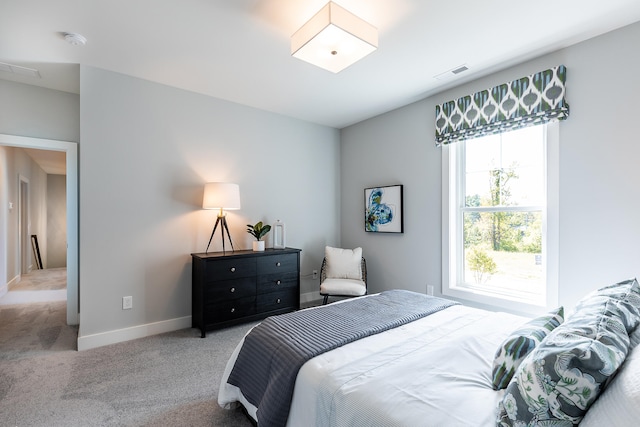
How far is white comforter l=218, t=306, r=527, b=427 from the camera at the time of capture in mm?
1029

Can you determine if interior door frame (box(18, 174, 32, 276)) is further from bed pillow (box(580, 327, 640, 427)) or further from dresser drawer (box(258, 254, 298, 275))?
bed pillow (box(580, 327, 640, 427))

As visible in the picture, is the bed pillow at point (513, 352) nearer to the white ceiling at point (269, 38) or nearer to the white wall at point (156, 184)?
the white ceiling at point (269, 38)

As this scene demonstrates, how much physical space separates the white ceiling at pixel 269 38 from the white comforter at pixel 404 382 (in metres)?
2.05

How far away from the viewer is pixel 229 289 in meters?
3.12

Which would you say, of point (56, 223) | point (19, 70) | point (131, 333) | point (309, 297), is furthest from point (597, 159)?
point (56, 223)

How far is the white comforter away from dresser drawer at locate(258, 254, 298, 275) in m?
1.73

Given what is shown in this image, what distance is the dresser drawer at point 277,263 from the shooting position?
133 inches

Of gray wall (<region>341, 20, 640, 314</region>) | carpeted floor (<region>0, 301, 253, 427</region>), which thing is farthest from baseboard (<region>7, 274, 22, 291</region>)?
gray wall (<region>341, 20, 640, 314</region>)

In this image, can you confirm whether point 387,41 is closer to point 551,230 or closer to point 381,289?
point 551,230

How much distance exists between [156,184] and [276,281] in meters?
1.65

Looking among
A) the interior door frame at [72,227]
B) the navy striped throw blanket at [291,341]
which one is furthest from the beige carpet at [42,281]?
the navy striped throw blanket at [291,341]

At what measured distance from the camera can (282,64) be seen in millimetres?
2715

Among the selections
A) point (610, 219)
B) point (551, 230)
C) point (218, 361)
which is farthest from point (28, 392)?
point (610, 219)

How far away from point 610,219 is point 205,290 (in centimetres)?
343
